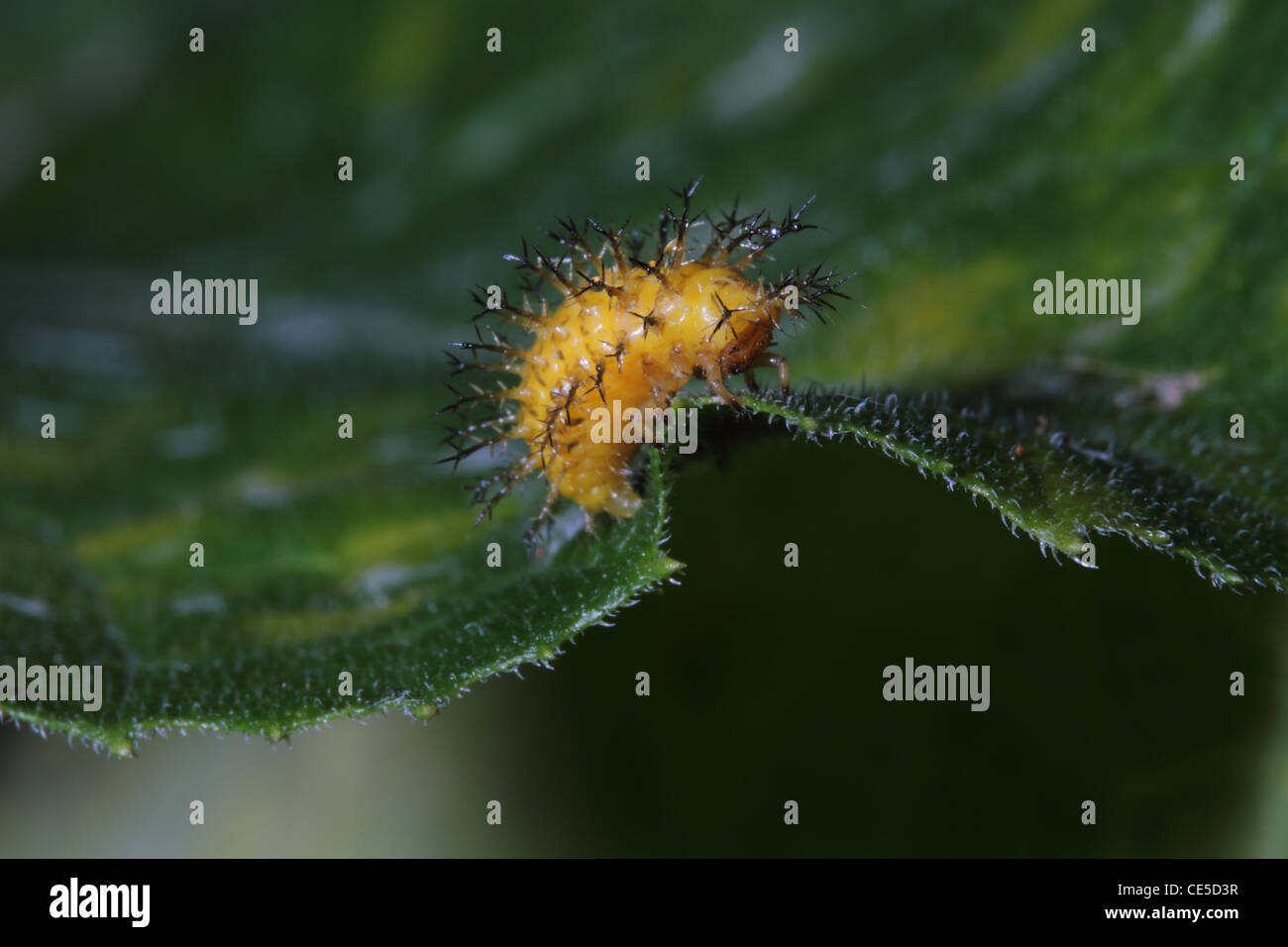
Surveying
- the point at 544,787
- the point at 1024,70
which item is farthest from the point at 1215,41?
the point at 544,787

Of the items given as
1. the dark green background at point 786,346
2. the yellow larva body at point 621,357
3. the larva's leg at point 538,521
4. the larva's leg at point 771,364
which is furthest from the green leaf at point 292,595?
the larva's leg at point 771,364

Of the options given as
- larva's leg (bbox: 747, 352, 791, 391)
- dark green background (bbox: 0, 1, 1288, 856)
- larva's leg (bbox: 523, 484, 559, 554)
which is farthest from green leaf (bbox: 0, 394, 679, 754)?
larva's leg (bbox: 747, 352, 791, 391)

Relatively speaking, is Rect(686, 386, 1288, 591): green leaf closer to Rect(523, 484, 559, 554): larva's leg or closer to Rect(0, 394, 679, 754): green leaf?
Rect(0, 394, 679, 754): green leaf

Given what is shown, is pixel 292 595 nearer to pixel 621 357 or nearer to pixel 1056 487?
pixel 621 357

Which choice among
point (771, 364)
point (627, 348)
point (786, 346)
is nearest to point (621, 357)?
point (627, 348)
